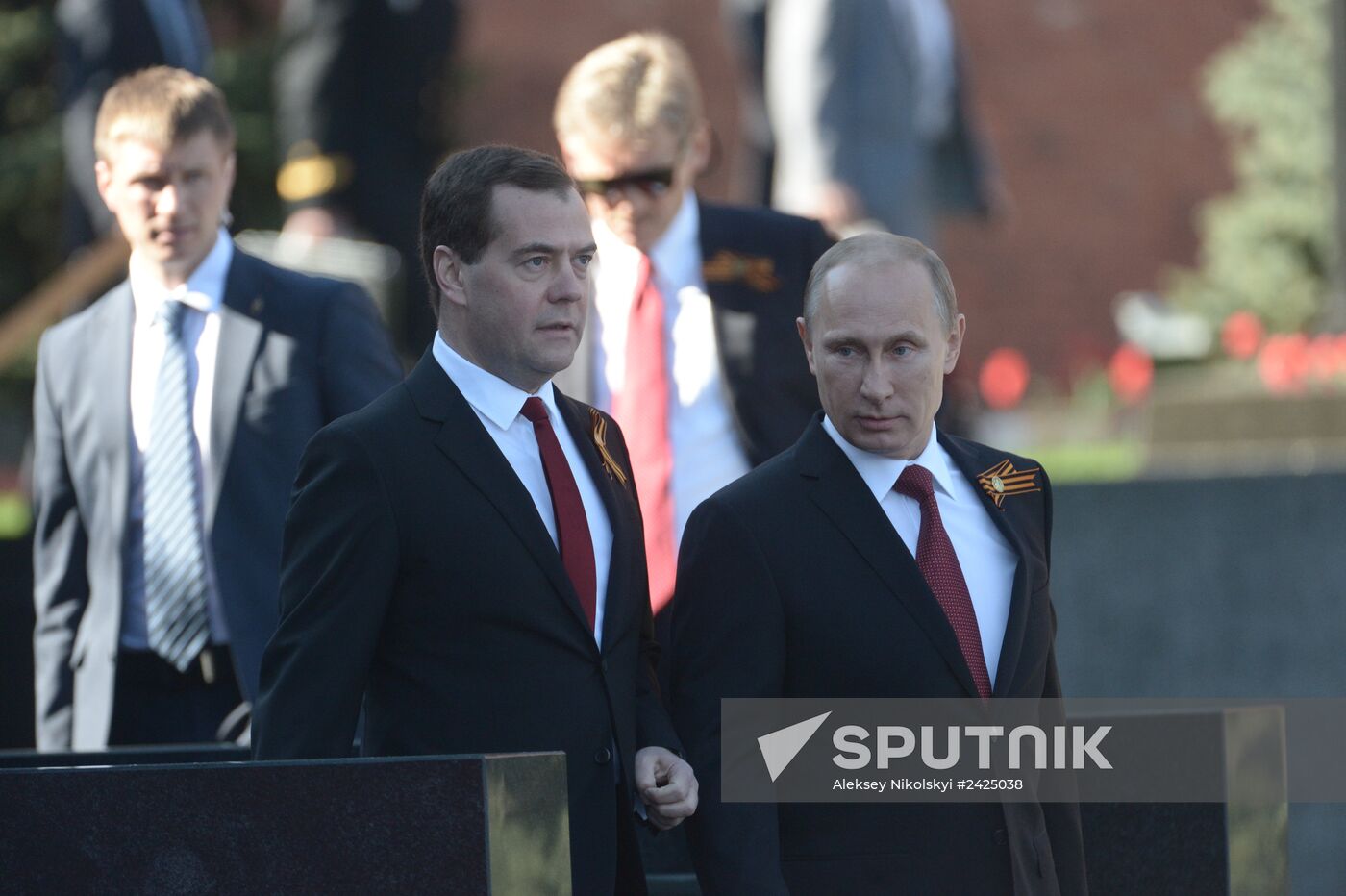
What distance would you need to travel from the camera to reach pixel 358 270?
741 cm

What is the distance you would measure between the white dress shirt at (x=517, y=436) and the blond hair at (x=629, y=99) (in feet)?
4.90

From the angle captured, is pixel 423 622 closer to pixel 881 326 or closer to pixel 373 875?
pixel 373 875

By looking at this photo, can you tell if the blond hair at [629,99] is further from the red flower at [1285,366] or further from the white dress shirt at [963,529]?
the red flower at [1285,366]

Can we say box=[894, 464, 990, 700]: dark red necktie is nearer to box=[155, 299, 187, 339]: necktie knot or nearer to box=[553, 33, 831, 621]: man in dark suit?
box=[553, 33, 831, 621]: man in dark suit

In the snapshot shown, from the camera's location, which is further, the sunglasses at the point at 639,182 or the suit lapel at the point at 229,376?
the sunglasses at the point at 639,182

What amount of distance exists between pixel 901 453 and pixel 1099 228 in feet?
72.8

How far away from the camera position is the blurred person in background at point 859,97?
268 inches

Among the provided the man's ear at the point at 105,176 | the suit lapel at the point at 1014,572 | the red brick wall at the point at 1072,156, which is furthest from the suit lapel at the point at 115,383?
the red brick wall at the point at 1072,156

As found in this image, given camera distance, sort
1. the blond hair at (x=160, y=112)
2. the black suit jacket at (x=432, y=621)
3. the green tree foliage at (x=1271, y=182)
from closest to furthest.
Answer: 1. the black suit jacket at (x=432, y=621)
2. the blond hair at (x=160, y=112)
3. the green tree foliage at (x=1271, y=182)

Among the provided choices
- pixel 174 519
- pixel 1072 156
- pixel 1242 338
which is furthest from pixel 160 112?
pixel 1072 156

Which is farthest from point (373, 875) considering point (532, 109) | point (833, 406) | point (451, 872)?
point (532, 109)

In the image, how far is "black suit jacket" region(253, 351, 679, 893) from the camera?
3.00 meters

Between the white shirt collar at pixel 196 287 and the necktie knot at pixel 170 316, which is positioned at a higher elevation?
the white shirt collar at pixel 196 287

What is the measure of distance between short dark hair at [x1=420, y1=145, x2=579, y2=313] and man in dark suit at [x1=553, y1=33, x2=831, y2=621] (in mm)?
1403
